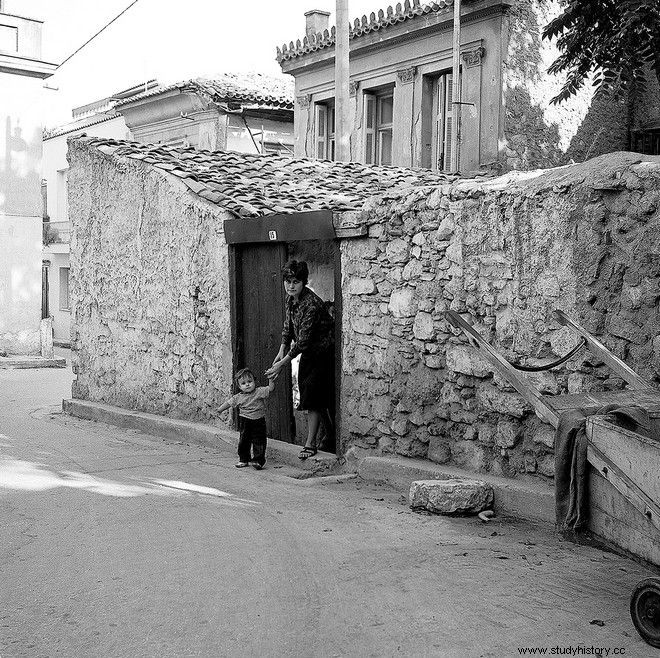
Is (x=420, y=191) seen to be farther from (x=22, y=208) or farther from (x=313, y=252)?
(x=22, y=208)

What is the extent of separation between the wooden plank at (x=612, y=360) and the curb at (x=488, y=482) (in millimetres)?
1196

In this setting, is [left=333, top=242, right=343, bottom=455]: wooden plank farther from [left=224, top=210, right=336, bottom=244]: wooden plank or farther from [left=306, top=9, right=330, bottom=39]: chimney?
[left=306, top=9, right=330, bottom=39]: chimney

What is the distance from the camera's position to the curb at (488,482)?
5965 millimetres

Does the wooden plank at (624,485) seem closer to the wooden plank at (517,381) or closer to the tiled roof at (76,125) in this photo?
the wooden plank at (517,381)

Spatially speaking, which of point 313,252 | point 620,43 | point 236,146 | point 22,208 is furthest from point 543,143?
point 22,208

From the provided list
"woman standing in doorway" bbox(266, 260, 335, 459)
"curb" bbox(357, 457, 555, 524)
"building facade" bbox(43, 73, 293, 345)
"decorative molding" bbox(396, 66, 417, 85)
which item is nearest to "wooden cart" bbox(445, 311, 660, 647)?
"curb" bbox(357, 457, 555, 524)

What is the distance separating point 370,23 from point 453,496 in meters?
11.9

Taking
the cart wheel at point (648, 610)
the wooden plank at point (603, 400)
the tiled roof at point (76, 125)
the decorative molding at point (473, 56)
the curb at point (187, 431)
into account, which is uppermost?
the tiled roof at point (76, 125)

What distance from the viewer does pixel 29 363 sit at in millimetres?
19969

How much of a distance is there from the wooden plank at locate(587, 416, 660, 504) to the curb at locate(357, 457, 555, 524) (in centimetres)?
183

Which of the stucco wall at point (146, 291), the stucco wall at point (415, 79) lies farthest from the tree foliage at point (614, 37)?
the stucco wall at point (146, 291)

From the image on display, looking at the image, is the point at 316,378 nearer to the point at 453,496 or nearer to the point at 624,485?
the point at 453,496

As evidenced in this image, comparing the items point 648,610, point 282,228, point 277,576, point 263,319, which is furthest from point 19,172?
point 648,610

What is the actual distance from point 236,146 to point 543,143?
1083 cm
